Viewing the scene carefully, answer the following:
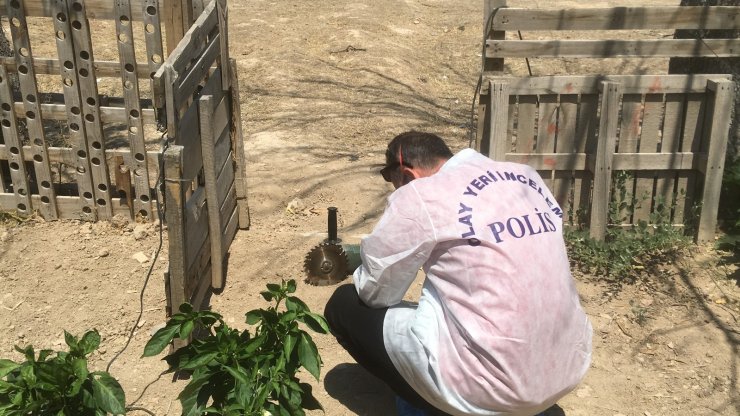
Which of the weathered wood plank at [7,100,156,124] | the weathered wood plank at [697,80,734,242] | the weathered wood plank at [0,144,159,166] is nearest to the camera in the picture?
the weathered wood plank at [697,80,734,242]

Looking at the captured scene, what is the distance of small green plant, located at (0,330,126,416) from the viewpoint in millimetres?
2648

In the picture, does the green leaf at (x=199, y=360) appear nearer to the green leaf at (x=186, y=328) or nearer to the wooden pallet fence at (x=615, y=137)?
the green leaf at (x=186, y=328)

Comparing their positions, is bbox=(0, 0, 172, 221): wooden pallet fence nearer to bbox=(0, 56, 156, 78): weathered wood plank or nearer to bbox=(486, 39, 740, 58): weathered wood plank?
bbox=(0, 56, 156, 78): weathered wood plank

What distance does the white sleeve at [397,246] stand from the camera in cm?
313

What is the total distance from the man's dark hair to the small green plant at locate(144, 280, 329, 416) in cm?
72

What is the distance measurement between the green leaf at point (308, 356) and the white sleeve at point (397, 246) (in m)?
0.49

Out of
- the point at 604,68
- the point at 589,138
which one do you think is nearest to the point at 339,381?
the point at 589,138

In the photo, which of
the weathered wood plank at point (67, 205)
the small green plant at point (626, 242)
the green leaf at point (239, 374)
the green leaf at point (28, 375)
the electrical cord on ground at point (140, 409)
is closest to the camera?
the green leaf at point (28, 375)

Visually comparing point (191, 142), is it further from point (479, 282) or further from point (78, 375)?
point (479, 282)

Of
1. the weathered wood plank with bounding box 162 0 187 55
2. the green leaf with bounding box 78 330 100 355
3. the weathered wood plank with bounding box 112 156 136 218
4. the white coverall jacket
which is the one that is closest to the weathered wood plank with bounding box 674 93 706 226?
the white coverall jacket

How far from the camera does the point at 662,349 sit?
4.61m

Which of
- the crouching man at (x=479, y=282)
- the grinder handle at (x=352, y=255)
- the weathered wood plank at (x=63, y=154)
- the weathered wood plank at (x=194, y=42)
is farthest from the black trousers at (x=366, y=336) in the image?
the weathered wood plank at (x=63, y=154)

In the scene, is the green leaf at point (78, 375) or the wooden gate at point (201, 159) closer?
the green leaf at point (78, 375)

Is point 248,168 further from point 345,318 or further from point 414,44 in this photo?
point 414,44
